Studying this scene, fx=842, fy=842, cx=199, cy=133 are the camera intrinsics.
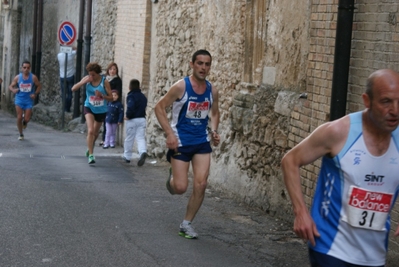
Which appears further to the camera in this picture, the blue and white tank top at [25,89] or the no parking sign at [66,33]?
the no parking sign at [66,33]

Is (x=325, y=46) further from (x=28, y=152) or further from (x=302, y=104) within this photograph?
(x=28, y=152)

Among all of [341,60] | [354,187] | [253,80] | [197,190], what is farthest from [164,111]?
[354,187]

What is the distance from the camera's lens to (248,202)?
10055 millimetres

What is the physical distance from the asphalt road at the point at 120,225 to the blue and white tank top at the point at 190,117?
937mm

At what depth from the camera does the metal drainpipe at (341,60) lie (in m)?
7.56

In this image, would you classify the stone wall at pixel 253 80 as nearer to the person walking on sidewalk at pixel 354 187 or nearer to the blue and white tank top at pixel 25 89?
the person walking on sidewalk at pixel 354 187

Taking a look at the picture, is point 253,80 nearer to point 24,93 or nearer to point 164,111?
point 164,111

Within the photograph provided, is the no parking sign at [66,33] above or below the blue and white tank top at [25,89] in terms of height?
above

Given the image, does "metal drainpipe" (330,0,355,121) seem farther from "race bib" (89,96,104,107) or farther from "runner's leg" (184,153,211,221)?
"race bib" (89,96,104,107)

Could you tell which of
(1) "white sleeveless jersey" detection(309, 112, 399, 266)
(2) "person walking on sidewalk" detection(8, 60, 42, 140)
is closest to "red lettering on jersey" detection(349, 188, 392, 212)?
(1) "white sleeveless jersey" detection(309, 112, 399, 266)

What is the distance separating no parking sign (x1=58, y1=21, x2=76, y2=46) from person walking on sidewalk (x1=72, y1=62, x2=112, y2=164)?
9437 mm

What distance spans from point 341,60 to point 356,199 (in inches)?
147

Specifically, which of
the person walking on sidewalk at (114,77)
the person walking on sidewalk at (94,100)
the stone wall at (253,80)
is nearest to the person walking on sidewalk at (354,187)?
the stone wall at (253,80)

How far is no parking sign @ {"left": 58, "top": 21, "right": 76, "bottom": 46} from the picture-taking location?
2352cm
